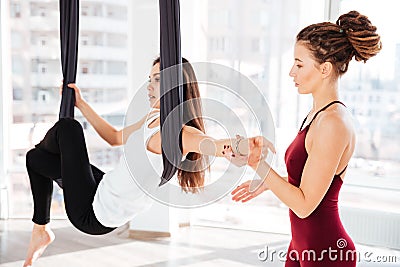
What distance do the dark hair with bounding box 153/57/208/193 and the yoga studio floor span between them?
1.08 meters

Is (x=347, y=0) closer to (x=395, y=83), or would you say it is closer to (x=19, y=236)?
(x=395, y=83)

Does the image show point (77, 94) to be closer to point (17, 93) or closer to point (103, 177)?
point (103, 177)

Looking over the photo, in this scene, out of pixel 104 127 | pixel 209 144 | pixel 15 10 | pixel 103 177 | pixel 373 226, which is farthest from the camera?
pixel 15 10

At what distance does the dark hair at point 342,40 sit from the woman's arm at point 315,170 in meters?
0.22

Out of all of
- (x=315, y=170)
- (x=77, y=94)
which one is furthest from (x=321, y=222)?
Answer: (x=77, y=94)

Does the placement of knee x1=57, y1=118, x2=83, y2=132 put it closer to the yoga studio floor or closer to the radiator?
the yoga studio floor

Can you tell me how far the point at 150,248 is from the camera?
12.2 feet

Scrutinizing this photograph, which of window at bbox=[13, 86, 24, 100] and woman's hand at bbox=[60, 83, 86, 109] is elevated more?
woman's hand at bbox=[60, 83, 86, 109]

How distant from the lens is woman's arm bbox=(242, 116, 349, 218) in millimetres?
1726

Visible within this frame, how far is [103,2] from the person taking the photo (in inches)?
170

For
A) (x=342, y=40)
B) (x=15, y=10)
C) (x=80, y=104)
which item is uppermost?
(x=15, y=10)

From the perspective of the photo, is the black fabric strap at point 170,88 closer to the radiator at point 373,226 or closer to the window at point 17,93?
the radiator at point 373,226

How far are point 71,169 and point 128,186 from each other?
27 cm

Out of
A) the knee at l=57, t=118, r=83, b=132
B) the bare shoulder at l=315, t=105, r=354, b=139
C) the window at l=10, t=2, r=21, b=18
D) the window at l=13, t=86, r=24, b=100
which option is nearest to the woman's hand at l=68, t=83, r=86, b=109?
the knee at l=57, t=118, r=83, b=132
